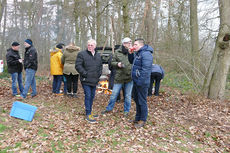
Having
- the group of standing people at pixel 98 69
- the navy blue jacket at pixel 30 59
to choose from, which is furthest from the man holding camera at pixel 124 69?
the navy blue jacket at pixel 30 59

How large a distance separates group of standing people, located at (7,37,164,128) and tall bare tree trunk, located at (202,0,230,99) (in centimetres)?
403

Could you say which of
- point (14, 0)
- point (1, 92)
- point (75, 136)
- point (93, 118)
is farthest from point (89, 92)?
point (14, 0)

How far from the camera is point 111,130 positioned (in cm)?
480

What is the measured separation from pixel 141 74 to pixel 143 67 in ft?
0.56

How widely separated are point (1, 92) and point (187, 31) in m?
11.8

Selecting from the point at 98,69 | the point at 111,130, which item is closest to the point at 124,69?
the point at 98,69

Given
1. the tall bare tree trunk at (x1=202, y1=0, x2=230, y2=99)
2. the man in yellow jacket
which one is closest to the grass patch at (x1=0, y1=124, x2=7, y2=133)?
the man in yellow jacket

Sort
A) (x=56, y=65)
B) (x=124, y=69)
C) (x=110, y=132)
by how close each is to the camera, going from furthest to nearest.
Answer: (x=56, y=65) → (x=124, y=69) → (x=110, y=132)

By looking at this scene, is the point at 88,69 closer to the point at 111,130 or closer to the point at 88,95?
the point at 88,95

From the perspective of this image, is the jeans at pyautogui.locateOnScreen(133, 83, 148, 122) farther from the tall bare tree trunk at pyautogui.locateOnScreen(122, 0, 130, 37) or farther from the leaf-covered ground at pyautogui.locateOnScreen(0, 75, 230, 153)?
the tall bare tree trunk at pyautogui.locateOnScreen(122, 0, 130, 37)

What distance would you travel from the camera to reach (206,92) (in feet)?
26.7

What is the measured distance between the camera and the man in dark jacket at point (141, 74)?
4.50 metres

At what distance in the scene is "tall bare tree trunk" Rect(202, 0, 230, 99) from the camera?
295 inches

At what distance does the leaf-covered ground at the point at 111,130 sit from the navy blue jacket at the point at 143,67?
1271mm
